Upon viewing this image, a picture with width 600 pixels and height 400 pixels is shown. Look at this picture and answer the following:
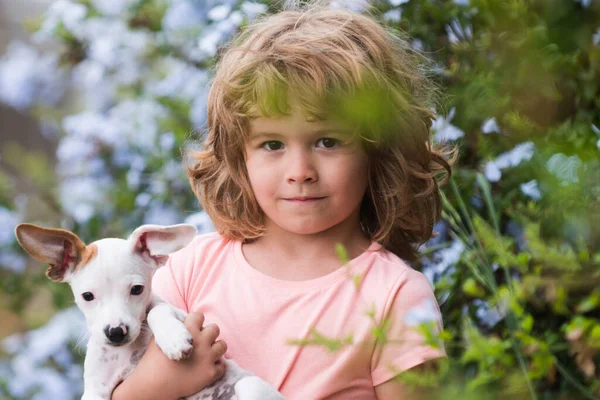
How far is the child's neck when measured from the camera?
176 cm

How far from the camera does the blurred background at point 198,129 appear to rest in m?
1.50

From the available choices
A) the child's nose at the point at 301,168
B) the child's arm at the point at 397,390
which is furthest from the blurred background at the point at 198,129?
the child's nose at the point at 301,168

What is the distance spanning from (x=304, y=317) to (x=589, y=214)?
0.79m

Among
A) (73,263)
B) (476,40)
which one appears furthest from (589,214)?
(476,40)

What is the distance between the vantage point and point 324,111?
1587 millimetres

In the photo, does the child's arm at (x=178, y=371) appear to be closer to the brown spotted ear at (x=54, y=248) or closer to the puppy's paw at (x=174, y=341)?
the puppy's paw at (x=174, y=341)

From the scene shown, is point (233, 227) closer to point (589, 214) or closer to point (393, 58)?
point (393, 58)

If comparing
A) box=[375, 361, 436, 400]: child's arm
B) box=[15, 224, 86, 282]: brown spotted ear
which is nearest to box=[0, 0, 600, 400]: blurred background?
box=[375, 361, 436, 400]: child's arm

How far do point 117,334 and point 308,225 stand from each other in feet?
1.55

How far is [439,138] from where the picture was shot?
226 cm

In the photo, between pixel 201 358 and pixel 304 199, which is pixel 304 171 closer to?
pixel 304 199

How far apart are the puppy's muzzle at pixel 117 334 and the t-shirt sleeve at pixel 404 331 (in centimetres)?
47

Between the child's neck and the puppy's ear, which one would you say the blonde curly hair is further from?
the puppy's ear

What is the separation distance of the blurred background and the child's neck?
0.83ft
